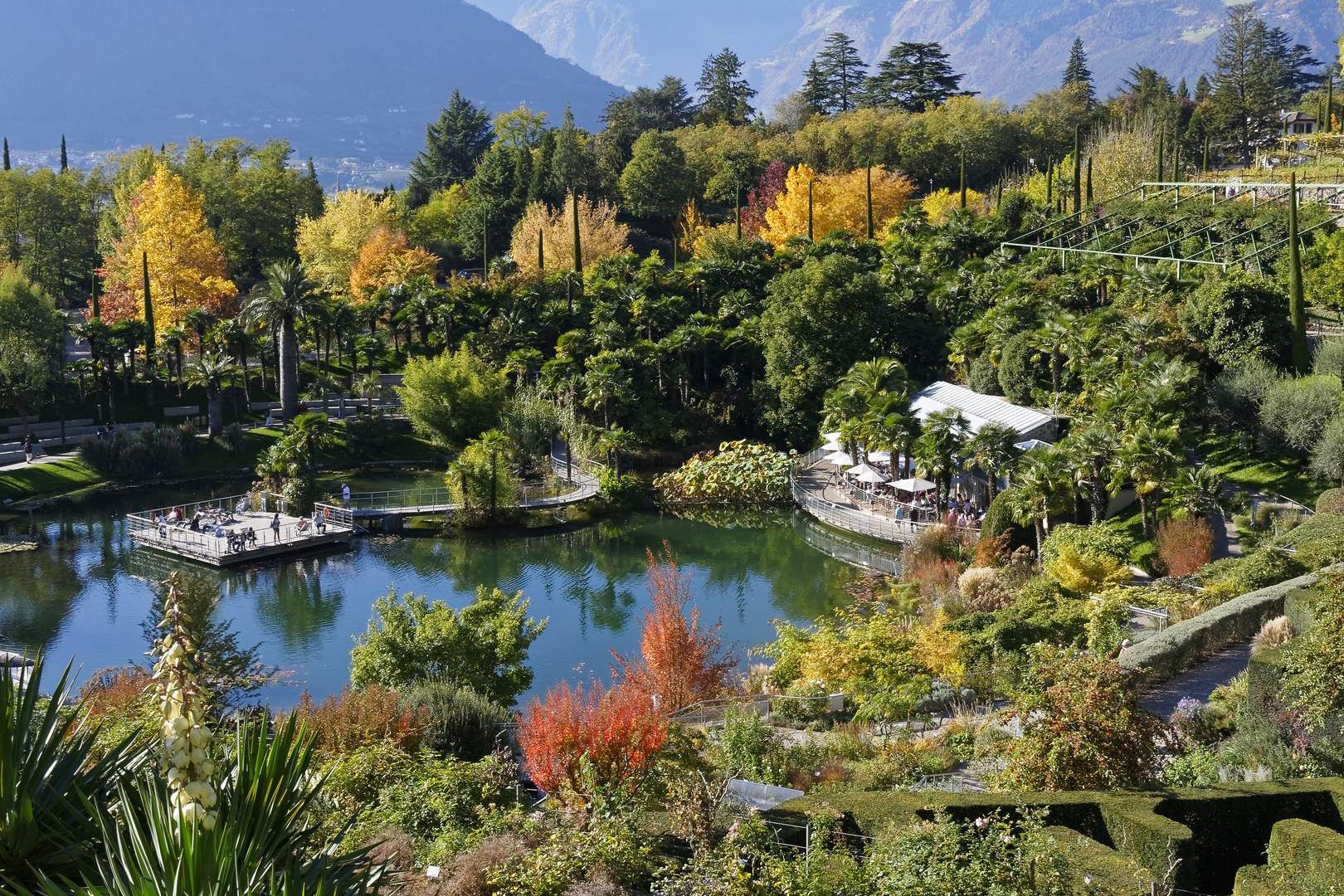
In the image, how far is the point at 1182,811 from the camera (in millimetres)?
12664

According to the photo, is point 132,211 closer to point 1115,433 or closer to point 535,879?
point 1115,433

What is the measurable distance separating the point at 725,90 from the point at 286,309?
52045 mm

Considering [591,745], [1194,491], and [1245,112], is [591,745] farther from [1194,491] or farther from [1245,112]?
[1245,112]

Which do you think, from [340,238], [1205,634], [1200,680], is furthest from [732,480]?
[340,238]

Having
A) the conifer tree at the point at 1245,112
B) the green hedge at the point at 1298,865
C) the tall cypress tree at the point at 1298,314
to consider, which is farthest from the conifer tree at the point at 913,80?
the green hedge at the point at 1298,865

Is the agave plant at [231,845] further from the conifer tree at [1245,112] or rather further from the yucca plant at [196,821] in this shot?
the conifer tree at [1245,112]

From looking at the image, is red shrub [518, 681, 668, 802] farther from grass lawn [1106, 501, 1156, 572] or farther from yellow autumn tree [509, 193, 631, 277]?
yellow autumn tree [509, 193, 631, 277]

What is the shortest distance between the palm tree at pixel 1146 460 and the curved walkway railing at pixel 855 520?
20.0 feet

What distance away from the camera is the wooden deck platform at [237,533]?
3578 cm

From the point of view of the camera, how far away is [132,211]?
57812 mm

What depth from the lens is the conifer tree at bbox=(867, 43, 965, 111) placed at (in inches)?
3243

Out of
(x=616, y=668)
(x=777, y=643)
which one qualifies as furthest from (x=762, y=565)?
(x=777, y=643)

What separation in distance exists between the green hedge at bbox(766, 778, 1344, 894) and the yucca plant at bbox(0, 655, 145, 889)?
22.6 ft

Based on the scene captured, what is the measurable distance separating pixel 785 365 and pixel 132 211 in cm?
3244
